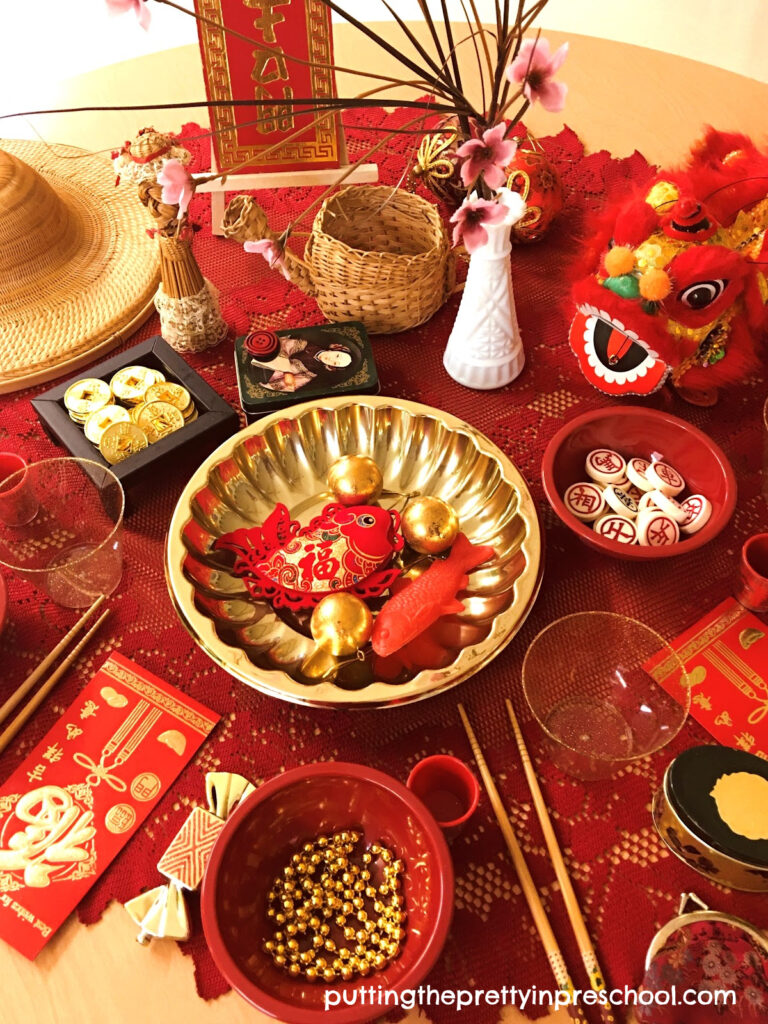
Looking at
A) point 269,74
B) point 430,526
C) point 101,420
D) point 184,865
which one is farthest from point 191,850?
point 269,74

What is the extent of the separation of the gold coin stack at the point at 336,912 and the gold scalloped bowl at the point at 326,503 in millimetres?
131

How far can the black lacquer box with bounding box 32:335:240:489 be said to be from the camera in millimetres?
901

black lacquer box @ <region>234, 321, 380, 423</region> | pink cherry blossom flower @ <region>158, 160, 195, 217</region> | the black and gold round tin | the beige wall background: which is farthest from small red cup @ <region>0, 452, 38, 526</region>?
the beige wall background

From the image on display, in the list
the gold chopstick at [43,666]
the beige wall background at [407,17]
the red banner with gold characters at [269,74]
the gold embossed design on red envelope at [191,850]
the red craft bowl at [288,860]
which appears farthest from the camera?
the beige wall background at [407,17]

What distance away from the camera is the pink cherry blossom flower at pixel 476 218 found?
2.29 feet

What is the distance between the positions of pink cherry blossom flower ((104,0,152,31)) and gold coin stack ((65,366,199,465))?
0.39 metres

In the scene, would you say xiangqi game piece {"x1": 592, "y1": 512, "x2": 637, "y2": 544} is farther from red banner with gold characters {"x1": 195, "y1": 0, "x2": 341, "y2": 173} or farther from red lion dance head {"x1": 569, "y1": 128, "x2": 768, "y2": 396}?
red banner with gold characters {"x1": 195, "y1": 0, "x2": 341, "y2": 173}

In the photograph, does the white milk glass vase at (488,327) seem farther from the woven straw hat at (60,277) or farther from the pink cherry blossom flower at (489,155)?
the woven straw hat at (60,277)

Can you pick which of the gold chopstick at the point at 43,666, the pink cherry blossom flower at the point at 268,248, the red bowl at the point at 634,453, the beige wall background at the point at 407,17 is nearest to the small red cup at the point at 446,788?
the red bowl at the point at 634,453

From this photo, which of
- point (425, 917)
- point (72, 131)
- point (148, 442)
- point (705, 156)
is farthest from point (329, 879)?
point (72, 131)

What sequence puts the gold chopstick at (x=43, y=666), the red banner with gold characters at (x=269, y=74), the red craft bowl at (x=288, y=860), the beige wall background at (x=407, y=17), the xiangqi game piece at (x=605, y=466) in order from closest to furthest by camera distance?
1. the red craft bowl at (x=288, y=860)
2. the gold chopstick at (x=43, y=666)
3. the xiangqi game piece at (x=605, y=466)
4. the red banner with gold characters at (x=269, y=74)
5. the beige wall background at (x=407, y=17)

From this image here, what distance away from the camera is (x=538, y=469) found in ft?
3.19

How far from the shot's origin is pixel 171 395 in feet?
3.13

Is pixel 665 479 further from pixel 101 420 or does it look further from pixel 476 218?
pixel 101 420
